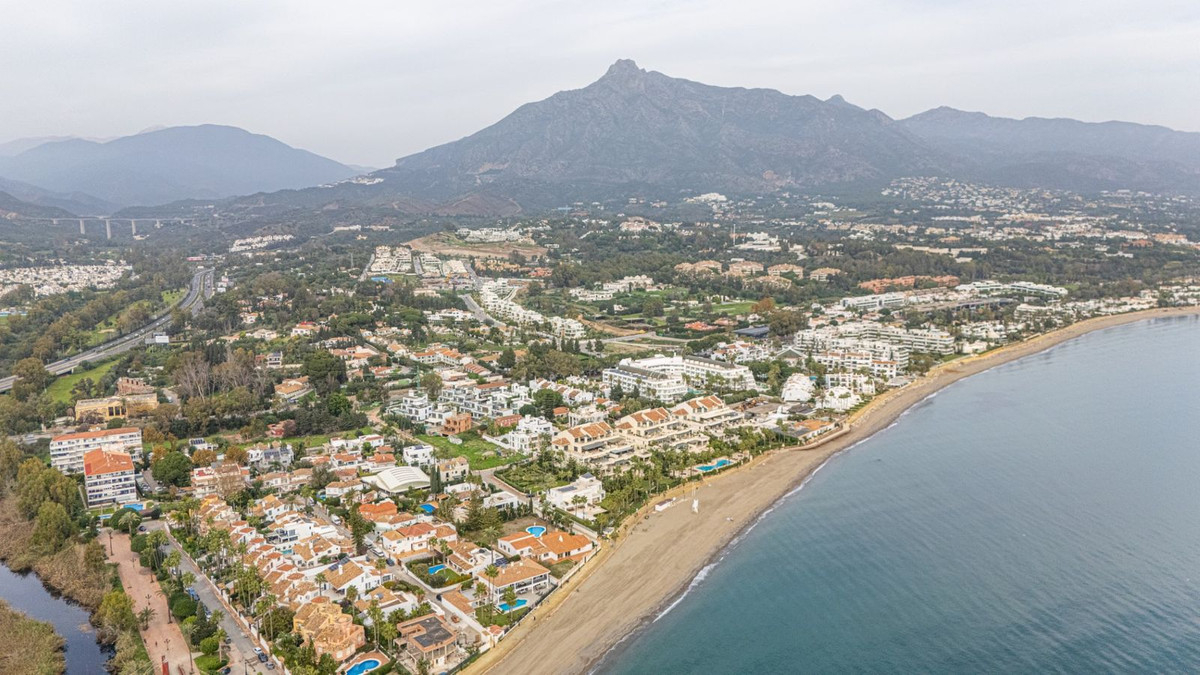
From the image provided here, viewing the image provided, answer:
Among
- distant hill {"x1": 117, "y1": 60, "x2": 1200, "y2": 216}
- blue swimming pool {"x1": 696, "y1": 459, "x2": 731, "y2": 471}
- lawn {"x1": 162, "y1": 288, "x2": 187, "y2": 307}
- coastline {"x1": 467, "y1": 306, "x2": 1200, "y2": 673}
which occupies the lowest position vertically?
coastline {"x1": 467, "y1": 306, "x2": 1200, "y2": 673}

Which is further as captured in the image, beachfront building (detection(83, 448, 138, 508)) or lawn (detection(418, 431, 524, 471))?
lawn (detection(418, 431, 524, 471))

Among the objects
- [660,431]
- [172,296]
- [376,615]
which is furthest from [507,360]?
[172,296]

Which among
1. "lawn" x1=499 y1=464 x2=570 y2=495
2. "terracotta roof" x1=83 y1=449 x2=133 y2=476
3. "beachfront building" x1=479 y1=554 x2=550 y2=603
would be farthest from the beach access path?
"lawn" x1=499 y1=464 x2=570 y2=495

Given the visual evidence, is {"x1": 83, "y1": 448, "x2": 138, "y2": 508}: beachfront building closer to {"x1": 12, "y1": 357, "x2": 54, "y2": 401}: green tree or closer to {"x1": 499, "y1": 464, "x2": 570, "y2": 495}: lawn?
{"x1": 499, "y1": 464, "x2": 570, "y2": 495}: lawn

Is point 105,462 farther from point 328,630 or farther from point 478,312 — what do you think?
point 478,312

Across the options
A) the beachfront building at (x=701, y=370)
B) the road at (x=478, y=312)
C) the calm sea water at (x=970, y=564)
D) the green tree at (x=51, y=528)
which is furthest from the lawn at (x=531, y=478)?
the road at (x=478, y=312)

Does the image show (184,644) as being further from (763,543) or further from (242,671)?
(763,543)
